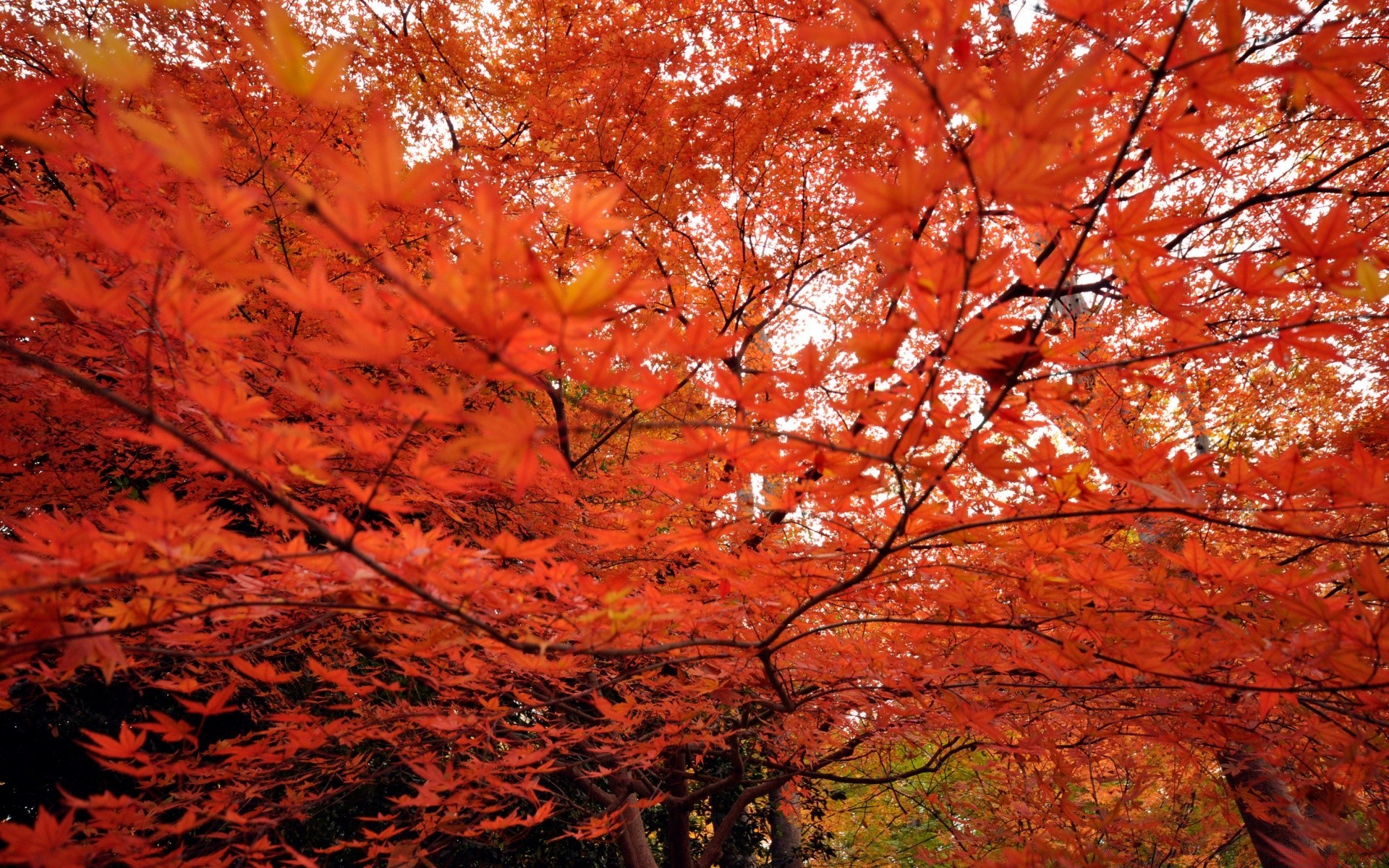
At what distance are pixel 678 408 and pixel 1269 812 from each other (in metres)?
3.11

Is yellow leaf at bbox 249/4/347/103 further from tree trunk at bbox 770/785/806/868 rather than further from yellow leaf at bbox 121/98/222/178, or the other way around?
tree trunk at bbox 770/785/806/868

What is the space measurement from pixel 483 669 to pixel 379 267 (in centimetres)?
169

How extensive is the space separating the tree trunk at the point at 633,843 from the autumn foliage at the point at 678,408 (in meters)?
0.19

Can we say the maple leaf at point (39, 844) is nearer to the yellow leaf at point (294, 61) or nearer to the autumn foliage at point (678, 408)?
the autumn foliage at point (678, 408)

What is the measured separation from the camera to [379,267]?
1.90 ft

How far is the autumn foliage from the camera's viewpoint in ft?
2.52

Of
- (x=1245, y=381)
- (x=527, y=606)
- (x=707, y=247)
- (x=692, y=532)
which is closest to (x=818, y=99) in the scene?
(x=707, y=247)

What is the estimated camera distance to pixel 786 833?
6801 mm


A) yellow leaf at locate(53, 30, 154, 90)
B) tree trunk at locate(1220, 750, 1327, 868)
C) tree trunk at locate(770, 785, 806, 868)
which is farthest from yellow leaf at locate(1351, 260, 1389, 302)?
tree trunk at locate(770, 785, 806, 868)

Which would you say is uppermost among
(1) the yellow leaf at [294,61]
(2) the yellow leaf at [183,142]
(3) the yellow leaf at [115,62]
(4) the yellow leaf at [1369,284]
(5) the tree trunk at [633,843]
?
(3) the yellow leaf at [115,62]

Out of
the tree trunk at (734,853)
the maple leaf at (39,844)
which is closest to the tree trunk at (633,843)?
the tree trunk at (734,853)

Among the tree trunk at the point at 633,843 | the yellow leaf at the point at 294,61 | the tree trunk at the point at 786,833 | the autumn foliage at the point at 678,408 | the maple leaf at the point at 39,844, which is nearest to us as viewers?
the yellow leaf at the point at 294,61

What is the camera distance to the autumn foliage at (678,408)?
768mm

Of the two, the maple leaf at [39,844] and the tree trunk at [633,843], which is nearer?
the maple leaf at [39,844]
